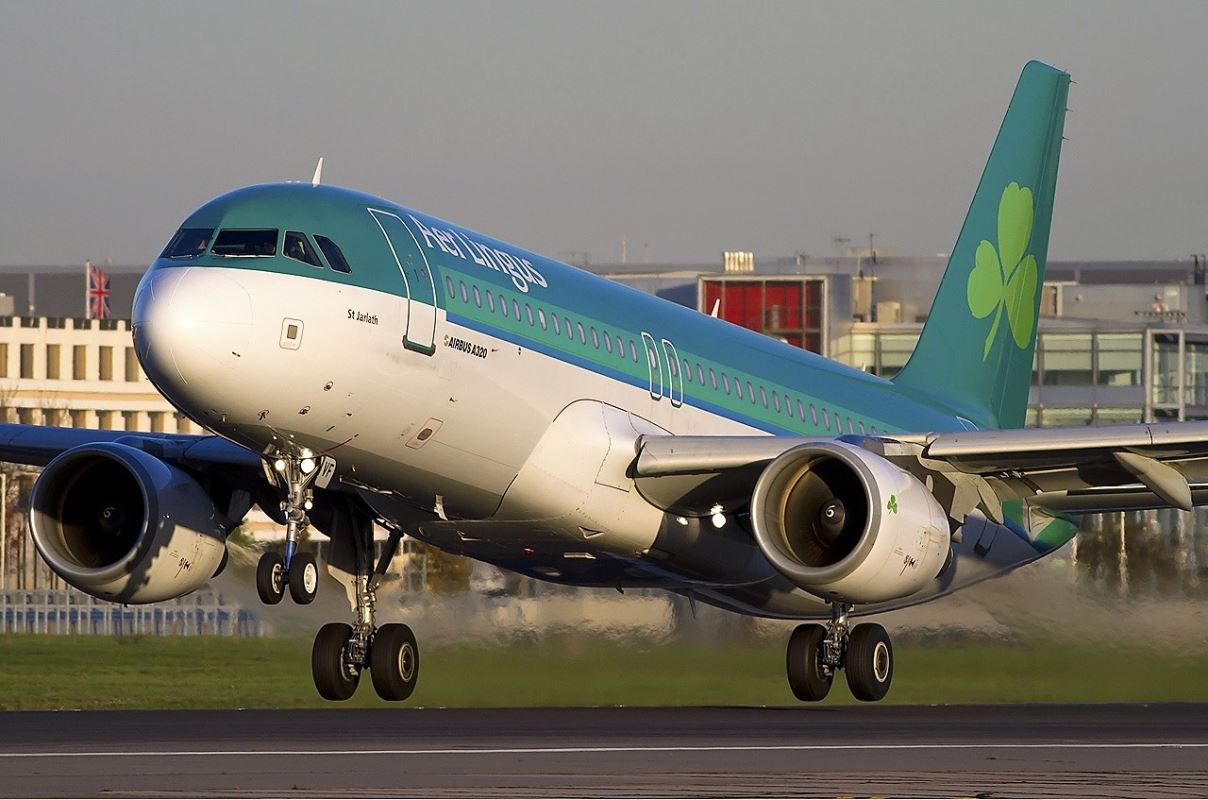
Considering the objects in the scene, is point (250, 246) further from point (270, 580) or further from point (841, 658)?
point (841, 658)

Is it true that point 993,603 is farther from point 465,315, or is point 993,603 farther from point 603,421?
point 465,315

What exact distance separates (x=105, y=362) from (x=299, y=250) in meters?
74.4

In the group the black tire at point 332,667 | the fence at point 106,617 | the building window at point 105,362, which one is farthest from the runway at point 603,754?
the building window at point 105,362

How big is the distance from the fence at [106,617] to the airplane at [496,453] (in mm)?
4970

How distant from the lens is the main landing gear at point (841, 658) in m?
25.0

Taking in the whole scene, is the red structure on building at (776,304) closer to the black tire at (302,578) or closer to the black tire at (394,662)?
the black tire at (394,662)

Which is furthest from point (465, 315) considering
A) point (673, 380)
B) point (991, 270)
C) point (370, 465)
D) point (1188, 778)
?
point (991, 270)

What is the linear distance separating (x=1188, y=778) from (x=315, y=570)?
919 centimetres

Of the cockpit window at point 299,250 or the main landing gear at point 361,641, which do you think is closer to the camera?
the cockpit window at point 299,250

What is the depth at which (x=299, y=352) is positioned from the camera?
19.5m

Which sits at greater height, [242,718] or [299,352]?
[299,352]

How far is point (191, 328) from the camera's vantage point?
18750 millimetres

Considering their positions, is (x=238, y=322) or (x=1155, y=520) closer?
(x=238, y=322)

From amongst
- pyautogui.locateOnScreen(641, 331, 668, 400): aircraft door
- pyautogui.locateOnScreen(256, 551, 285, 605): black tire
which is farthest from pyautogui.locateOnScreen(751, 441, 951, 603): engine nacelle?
pyautogui.locateOnScreen(256, 551, 285, 605): black tire
